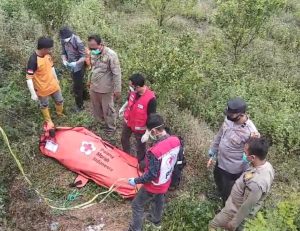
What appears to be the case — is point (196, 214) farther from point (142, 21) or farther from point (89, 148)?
point (142, 21)

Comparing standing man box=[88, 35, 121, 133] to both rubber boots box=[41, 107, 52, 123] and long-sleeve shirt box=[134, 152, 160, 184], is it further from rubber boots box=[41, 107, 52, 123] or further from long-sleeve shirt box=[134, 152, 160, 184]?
long-sleeve shirt box=[134, 152, 160, 184]

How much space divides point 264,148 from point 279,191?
8.55ft

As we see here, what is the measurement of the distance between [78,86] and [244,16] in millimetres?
4346

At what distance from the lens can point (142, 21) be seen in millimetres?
12273

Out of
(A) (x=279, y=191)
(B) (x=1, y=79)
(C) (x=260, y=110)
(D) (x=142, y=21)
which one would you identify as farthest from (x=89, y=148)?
(D) (x=142, y=21)

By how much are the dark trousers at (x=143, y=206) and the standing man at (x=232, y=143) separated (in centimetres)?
88

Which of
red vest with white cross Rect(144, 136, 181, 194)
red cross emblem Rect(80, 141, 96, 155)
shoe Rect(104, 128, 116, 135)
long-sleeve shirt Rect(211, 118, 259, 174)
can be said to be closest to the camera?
red vest with white cross Rect(144, 136, 181, 194)

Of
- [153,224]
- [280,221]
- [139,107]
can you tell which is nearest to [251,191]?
[280,221]

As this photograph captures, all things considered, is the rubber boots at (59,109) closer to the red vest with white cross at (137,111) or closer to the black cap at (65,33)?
the black cap at (65,33)

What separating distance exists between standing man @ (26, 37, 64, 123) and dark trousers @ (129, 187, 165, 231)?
87.6 inches

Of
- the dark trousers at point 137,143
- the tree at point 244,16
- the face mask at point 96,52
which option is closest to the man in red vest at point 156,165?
the dark trousers at point 137,143

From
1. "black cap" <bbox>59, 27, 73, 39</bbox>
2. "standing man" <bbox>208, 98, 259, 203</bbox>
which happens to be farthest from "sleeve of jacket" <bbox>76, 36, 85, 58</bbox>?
"standing man" <bbox>208, 98, 259, 203</bbox>

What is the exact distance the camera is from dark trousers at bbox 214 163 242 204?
209 inches

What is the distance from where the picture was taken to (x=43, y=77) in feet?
20.9
